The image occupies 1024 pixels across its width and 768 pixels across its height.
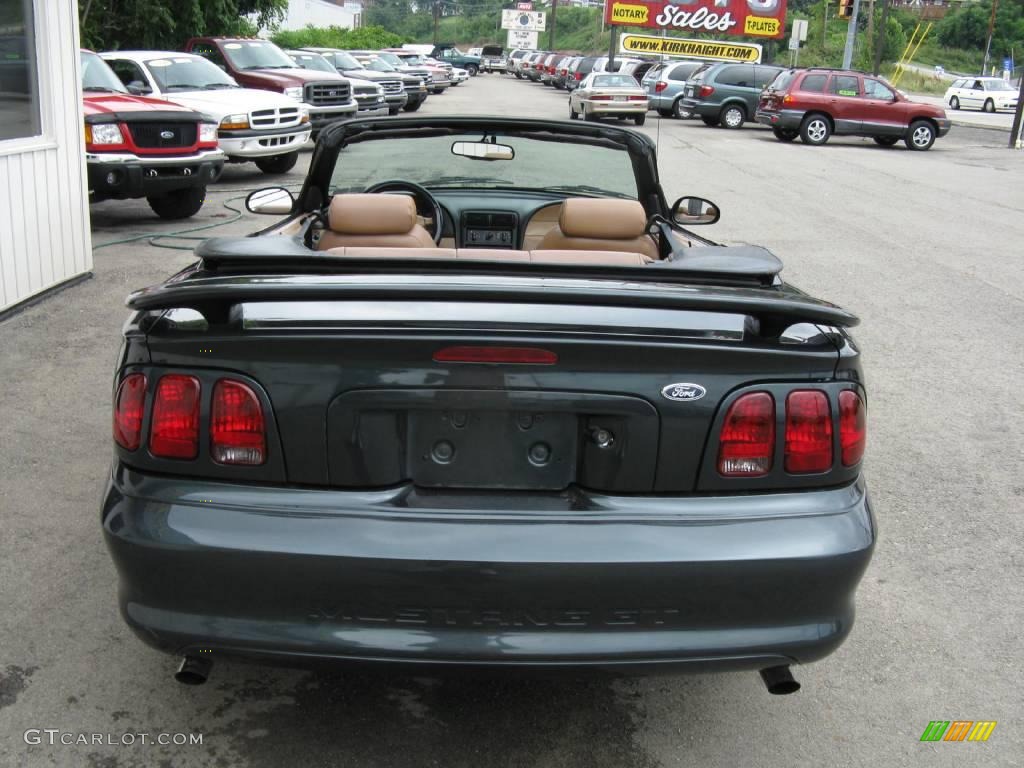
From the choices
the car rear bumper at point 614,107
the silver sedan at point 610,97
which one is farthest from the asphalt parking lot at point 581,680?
the silver sedan at point 610,97

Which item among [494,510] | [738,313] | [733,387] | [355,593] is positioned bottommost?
[355,593]

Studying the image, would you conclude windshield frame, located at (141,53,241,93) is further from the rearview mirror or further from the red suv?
the red suv

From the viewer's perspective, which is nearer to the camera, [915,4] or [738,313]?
[738,313]

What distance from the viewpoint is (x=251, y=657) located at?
2.53 metres

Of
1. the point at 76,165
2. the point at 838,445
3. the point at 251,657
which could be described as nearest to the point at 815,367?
the point at 838,445

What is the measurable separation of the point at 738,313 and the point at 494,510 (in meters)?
0.72

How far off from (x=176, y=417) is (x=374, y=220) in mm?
1369

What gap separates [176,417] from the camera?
2580mm

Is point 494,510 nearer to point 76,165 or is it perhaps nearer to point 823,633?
point 823,633

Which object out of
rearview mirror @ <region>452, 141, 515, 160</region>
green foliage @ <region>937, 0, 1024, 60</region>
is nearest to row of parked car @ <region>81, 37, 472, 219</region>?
rearview mirror @ <region>452, 141, 515, 160</region>

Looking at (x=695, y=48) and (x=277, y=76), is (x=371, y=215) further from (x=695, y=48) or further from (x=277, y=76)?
(x=695, y=48)

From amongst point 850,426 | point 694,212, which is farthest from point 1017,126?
point 850,426

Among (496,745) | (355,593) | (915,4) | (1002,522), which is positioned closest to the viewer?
(355,593)

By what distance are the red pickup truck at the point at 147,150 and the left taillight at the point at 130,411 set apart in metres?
8.20
